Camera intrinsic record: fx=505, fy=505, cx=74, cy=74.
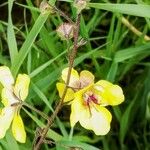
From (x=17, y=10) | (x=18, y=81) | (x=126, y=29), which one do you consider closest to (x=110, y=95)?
(x=18, y=81)

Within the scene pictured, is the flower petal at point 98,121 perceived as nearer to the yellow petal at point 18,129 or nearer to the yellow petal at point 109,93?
the yellow petal at point 109,93

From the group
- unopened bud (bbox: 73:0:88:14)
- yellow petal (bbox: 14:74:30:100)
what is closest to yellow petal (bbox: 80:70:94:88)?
yellow petal (bbox: 14:74:30:100)

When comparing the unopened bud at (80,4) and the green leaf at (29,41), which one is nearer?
the unopened bud at (80,4)

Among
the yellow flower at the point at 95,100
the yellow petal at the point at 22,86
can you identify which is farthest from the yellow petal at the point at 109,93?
the yellow petal at the point at 22,86

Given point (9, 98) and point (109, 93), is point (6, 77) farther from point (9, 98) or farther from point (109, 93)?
point (109, 93)

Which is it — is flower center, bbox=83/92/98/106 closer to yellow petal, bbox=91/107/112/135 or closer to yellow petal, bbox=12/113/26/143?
yellow petal, bbox=91/107/112/135

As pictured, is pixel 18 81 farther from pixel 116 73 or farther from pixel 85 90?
pixel 116 73
